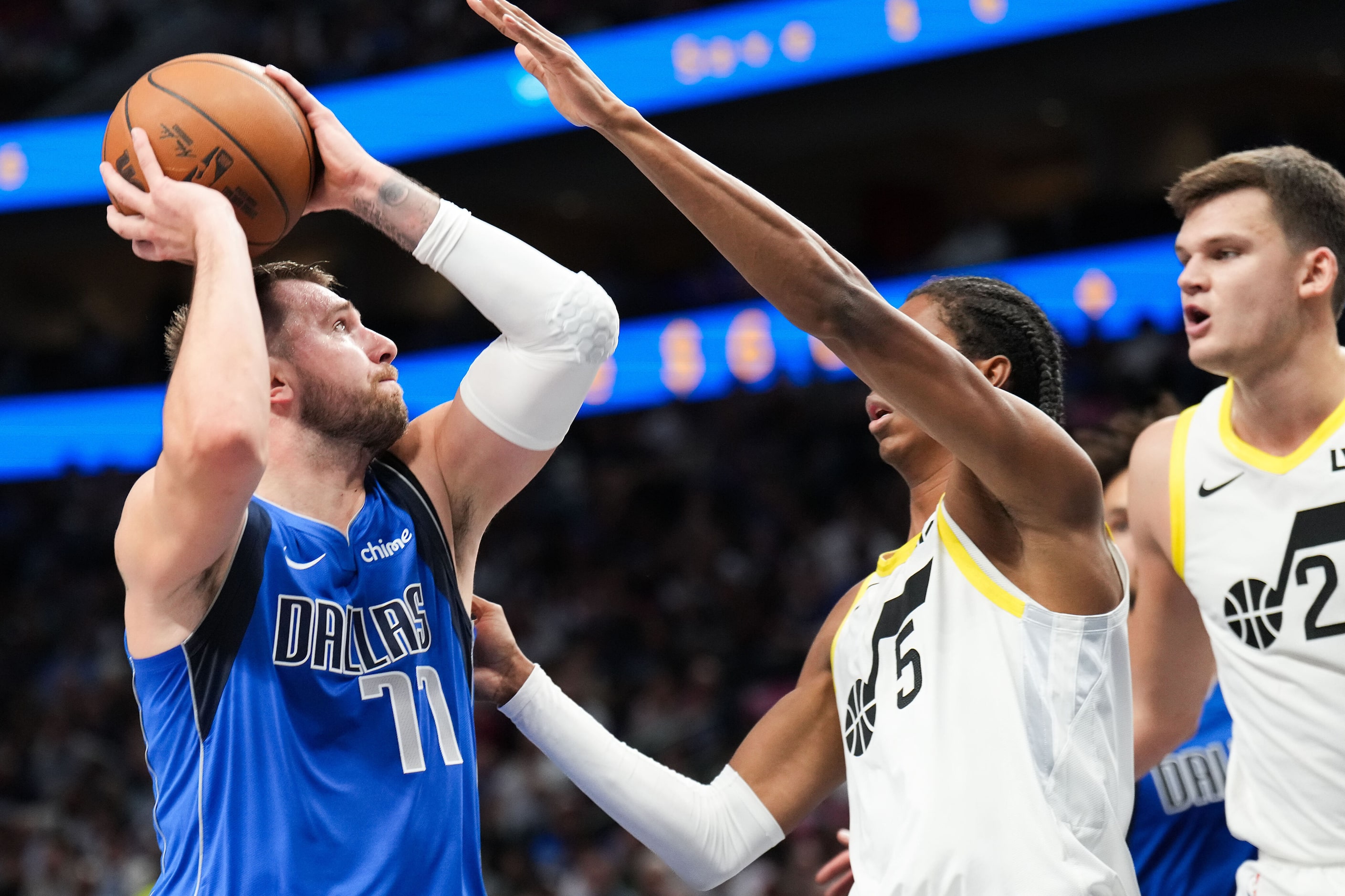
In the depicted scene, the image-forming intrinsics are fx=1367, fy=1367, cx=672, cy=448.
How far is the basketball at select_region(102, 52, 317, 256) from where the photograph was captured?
8.73ft

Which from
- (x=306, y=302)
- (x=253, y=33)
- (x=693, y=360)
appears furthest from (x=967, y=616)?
(x=253, y=33)

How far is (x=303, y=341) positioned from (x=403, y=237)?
0.32 m

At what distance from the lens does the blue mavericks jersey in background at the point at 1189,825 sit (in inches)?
146

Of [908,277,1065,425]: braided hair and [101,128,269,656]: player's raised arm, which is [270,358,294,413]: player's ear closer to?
[101,128,269,656]: player's raised arm

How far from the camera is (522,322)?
2.78m

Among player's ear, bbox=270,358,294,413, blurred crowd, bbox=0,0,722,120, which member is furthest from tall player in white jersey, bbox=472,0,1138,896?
blurred crowd, bbox=0,0,722,120

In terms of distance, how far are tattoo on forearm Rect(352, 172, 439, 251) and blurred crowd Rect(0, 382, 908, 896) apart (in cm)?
620

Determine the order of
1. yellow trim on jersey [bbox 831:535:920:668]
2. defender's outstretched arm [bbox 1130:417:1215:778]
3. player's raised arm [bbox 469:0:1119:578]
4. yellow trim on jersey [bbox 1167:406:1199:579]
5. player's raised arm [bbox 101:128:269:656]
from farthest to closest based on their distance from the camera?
defender's outstretched arm [bbox 1130:417:1215:778] < yellow trim on jersey [bbox 1167:406:1199:579] < yellow trim on jersey [bbox 831:535:920:668] < player's raised arm [bbox 469:0:1119:578] < player's raised arm [bbox 101:128:269:656]

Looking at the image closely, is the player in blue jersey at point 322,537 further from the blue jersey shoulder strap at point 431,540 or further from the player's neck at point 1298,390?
the player's neck at point 1298,390

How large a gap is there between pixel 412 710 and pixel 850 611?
1.04m

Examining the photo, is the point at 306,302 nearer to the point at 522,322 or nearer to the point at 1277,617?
the point at 522,322


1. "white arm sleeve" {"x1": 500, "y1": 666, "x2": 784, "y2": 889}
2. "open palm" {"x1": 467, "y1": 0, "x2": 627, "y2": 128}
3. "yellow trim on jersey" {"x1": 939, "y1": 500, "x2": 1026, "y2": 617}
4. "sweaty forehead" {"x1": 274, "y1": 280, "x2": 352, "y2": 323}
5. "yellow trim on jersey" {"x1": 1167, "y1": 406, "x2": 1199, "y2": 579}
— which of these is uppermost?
"open palm" {"x1": 467, "y1": 0, "x2": 627, "y2": 128}

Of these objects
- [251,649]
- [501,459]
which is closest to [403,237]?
[501,459]

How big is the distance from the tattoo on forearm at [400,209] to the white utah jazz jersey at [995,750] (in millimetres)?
1218
